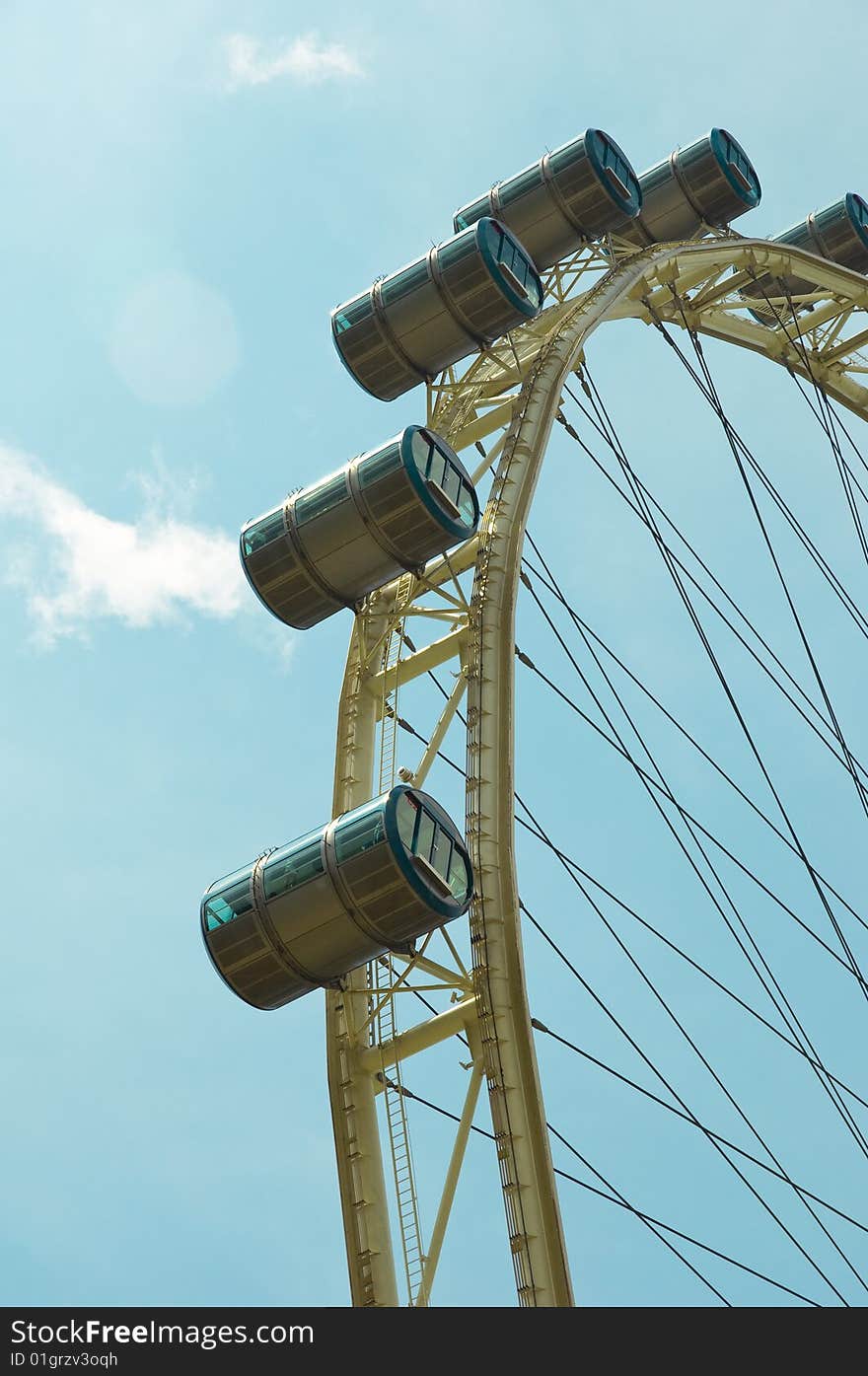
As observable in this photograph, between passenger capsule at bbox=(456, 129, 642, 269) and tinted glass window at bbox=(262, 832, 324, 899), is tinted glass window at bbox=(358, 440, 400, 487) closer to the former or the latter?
tinted glass window at bbox=(262, 832, 324, 899)

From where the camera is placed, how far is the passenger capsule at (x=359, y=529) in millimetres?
23469

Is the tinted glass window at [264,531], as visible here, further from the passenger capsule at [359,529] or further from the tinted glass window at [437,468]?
the tinted glass window at [437,468]

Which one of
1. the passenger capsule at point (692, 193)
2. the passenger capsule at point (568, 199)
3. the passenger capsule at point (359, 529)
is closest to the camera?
the passenger capsule at point (359, 529)

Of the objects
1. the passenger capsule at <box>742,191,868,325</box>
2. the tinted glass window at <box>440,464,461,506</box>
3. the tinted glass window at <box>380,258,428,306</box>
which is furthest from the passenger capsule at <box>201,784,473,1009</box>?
the passenger capsule at <box>742,191,868,325</box>

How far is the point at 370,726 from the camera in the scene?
24.6 m

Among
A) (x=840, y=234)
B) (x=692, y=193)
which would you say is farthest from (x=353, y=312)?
(x=840, y=234)

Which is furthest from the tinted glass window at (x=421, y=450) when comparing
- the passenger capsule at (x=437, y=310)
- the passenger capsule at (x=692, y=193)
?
the passenger capsule at (x=692, y=193)

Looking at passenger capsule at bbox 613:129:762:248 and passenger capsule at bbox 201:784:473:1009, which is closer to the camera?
passenger capsule at bbox 201:784:473:1009

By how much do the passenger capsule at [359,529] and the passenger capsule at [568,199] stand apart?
670 cm

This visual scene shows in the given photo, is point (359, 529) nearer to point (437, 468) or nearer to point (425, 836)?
point (437, 468)

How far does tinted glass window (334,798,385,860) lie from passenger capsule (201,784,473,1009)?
1 cm

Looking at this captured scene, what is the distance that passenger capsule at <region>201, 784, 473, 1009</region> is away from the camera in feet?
64.7

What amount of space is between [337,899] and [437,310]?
36.4ft

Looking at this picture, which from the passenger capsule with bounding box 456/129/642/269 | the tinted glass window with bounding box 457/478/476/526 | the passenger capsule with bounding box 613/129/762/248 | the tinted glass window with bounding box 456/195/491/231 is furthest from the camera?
the passenger capsule with bounding box 613/129/762/248
